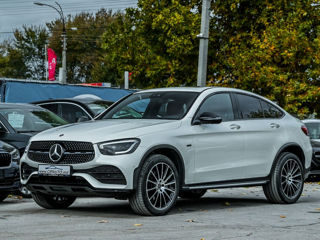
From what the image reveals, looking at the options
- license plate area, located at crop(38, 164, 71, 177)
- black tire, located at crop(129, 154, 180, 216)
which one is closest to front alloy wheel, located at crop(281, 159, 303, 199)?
black tire, located at crop(129, 154, 180, 216)

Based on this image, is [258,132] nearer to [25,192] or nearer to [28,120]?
[25,192]

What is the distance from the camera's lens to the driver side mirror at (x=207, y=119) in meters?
9.90

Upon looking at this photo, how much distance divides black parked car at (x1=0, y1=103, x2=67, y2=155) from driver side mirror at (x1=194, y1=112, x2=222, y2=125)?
11.6 ft

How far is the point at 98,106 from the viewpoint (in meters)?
18.2

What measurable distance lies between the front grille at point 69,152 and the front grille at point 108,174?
0.52 feet

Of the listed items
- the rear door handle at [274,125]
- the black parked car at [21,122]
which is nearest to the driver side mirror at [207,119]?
the rear door handle at [274,125]

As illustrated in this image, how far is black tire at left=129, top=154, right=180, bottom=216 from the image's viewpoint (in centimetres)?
904

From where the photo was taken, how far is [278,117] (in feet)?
38.1

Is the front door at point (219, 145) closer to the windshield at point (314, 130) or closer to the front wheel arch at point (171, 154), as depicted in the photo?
the front wheel arch at point (171, 154)

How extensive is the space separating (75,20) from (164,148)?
77396mm

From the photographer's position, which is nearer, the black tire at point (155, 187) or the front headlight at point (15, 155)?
the black tire at point (155, 187)

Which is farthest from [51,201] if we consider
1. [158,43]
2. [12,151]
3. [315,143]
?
[158,43]

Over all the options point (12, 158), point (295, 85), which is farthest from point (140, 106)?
point (295, 85)

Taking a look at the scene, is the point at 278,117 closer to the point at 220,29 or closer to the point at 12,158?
the point at 12,158
